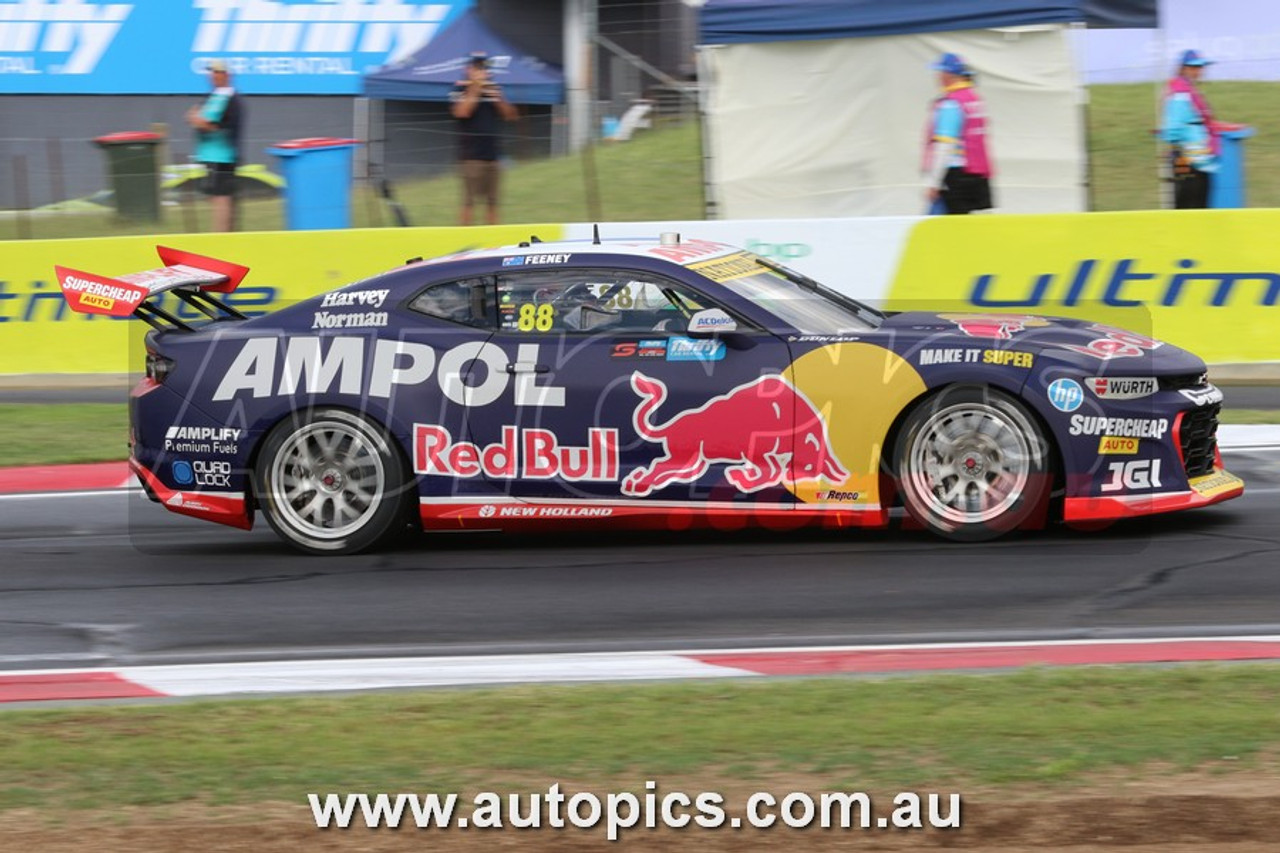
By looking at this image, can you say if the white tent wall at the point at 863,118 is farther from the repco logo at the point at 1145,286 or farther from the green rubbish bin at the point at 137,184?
the green rubbish bin at the point at 137,184

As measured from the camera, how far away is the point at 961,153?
14.1 metres

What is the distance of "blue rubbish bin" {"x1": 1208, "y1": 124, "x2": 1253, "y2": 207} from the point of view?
584 inches

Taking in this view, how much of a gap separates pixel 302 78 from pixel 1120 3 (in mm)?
13866

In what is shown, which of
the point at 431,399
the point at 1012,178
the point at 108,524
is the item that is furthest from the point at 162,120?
the point at 431,399

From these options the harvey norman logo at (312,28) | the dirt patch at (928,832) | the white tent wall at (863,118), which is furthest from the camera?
the harvey norman logo at (312,28)

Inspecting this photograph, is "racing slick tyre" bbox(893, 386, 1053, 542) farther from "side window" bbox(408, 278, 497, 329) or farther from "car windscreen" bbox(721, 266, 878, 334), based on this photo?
"side window" bbox(408, 278, 497, 329)

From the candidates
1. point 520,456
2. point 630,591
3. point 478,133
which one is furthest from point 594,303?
point 478,133

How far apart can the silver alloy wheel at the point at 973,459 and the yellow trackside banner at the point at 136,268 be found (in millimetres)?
6970

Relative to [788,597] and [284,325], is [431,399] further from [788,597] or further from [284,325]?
[788,597]

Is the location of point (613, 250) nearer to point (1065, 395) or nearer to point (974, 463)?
point (974, 463)

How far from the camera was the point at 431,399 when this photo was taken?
28.0 ft

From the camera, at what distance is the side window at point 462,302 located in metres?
8.62

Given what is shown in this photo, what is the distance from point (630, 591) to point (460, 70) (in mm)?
18264

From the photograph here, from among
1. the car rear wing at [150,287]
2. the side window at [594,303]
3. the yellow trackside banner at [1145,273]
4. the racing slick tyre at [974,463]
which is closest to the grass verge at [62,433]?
the car rear wing at [150,287]
